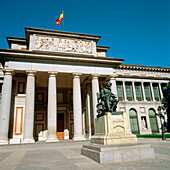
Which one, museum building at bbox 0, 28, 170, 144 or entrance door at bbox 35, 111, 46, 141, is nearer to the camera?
museum building at bbox 0, 28, 170, 144

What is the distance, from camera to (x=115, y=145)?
320 inches

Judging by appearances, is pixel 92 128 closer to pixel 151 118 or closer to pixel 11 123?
pixel 11 123

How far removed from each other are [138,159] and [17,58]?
21.9 meters

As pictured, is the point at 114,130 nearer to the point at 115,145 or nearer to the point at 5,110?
the point at 115,145

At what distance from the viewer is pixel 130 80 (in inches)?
1506

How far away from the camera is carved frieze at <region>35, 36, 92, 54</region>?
2653 cm

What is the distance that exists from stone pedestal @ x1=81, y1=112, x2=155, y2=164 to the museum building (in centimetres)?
1497

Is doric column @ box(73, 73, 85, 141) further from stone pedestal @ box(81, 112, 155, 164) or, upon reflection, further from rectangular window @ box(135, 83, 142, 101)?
rectangular window @ box(135, 83, 142, 101)

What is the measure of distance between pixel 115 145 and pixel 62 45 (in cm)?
2231

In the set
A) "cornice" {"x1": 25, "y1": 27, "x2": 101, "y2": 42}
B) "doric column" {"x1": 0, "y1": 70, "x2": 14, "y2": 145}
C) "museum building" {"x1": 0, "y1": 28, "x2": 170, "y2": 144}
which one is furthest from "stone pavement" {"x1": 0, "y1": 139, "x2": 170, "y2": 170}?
"cornice" {"x1": 25, "y1": 27, "x2": 101, "y2": 42}

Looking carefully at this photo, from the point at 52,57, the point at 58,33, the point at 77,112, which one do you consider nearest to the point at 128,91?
the point at 77,112

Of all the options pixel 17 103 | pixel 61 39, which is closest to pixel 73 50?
pixel 61 39

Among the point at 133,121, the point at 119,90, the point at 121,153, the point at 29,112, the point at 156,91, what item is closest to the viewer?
the point at 121,153

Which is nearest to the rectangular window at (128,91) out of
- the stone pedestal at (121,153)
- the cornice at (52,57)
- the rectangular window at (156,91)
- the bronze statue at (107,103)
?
the rectangular window at (156,91)
